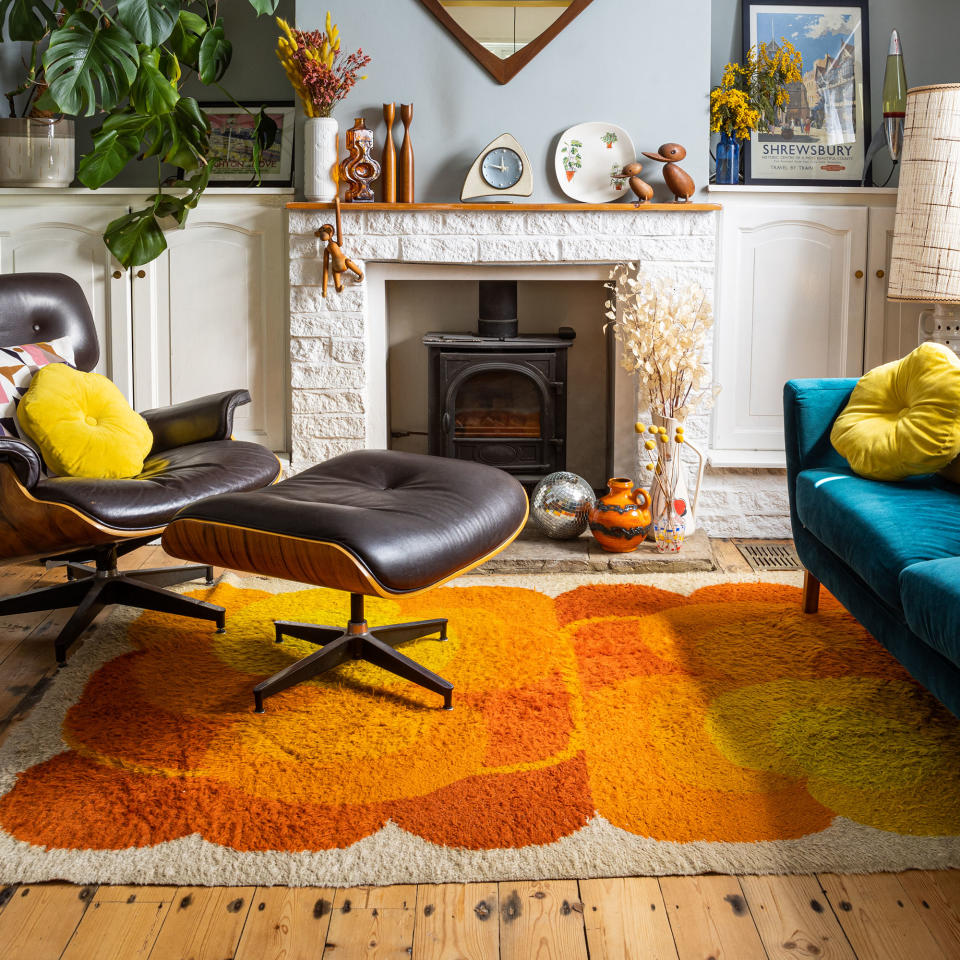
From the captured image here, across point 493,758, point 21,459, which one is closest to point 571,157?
point 21,459

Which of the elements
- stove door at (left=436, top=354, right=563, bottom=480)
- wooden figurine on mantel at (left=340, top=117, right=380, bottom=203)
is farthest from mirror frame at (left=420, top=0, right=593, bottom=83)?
A: stove door at (left=436, top=354, right=563, bottom=480)

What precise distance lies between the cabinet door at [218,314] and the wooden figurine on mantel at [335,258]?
0.20 meters

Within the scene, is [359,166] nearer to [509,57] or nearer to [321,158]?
[321,158]

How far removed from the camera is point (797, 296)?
366 cm

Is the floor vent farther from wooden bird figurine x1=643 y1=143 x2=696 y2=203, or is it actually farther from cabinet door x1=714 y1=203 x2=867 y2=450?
wooden bird figurine x1=643 y1=143 x2=696 y2=203

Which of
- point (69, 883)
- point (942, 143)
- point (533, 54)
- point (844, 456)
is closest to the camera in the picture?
point (69, 883)

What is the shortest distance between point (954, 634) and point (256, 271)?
272 cm

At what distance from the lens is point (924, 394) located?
238cm

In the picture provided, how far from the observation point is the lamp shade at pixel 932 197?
3090mm

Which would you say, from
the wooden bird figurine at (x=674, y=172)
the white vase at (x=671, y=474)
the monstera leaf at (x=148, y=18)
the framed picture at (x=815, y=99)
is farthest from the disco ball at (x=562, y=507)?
the monstera leaf at (x=148, y=18)

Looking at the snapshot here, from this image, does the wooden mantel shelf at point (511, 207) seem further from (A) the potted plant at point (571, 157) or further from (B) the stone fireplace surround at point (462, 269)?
(A) the potted plant at point (571, 157)

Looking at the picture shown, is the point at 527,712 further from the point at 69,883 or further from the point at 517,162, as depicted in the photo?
the point at 517,162

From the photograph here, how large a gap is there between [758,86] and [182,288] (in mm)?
2164

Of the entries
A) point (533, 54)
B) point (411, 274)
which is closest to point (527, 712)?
point (411, 274)
